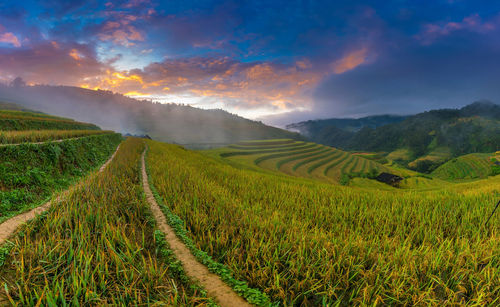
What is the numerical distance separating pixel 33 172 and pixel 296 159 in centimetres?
8138

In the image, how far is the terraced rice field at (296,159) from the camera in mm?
68250

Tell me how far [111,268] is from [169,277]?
777mm

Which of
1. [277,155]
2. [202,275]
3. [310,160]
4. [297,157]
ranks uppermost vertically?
[202,275]

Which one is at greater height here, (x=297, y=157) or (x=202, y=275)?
(x=202, y=275)

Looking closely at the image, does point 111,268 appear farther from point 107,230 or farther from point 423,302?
point 423,302

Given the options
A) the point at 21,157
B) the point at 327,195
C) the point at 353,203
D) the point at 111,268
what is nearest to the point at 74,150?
the point at 21,157

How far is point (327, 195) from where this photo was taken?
6.73 meters

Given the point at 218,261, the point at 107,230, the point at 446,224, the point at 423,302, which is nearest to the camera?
the point at 423,302

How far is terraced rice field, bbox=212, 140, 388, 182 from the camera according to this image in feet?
224

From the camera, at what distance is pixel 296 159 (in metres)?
83.1

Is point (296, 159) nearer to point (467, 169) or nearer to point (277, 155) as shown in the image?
point (277, 155)

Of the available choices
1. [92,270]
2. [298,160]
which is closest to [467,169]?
[298,160]

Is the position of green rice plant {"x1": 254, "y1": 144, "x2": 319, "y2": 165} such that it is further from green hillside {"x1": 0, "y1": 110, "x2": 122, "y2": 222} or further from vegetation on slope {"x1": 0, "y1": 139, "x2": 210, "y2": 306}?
vegetation on slope {"x1": 0, "y1": 139, "x2": 210, "y2": 306}

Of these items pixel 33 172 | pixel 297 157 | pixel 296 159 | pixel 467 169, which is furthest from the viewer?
pixel 467 169
